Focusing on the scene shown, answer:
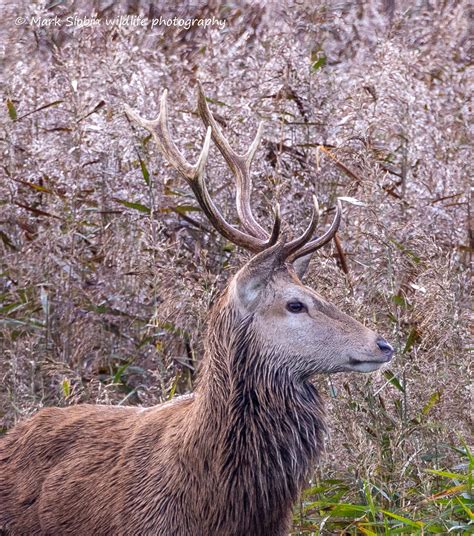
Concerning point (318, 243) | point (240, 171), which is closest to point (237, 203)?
point (240, 171)

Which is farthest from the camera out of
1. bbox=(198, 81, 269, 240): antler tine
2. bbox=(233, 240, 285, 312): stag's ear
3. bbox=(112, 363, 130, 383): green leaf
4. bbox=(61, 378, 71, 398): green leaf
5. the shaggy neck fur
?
bbox=(112, 363, 130, 383): green leaf

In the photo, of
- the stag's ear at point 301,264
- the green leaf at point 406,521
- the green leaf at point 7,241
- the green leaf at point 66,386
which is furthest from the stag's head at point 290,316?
the green leaf at point 7,241

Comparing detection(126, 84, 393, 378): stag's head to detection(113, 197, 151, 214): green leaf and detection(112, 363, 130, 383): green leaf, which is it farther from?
detection(113, 197, 151, 214): green leaf

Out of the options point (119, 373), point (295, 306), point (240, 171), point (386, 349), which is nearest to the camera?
point (386, 349)

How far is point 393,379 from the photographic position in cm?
507

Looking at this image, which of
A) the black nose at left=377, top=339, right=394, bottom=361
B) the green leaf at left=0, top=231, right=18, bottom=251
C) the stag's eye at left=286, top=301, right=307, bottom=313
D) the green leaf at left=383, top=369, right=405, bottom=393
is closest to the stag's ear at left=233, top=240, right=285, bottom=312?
the stag's eye at left=286, top=301, right=307, bottom=313

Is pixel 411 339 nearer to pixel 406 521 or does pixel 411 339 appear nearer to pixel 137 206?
pixel 406 521

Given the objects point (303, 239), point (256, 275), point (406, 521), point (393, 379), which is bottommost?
point (406, 521)

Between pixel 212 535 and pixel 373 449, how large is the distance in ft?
2.98

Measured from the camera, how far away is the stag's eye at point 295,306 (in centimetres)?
441

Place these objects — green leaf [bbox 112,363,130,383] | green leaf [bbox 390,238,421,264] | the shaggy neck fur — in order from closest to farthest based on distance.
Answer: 1. the shaggy neck fur
2. green leaf [bbox 390,238,421,264]
3. green leaf [bbox 112,363,130,383]

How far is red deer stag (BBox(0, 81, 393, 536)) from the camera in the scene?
4273mm

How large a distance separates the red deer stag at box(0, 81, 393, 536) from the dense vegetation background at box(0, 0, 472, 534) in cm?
42

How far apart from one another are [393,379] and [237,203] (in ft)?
3.49
